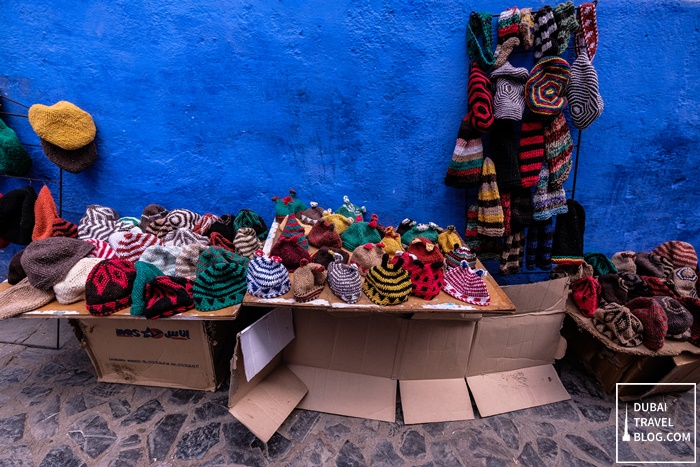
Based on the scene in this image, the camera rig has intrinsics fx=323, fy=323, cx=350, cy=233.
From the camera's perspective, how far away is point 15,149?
2.29 m

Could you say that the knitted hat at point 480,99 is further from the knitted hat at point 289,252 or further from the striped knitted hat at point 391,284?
the knitted hat at point 289,252

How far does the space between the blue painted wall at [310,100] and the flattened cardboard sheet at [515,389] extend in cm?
120

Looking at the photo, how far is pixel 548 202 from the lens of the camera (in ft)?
7.46

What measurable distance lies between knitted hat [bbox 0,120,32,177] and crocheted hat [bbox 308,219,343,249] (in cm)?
220

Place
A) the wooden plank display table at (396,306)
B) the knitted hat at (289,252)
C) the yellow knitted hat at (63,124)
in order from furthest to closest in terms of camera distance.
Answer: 1. the yellow knitted hat at (63,124)
2. the knitted hat at (289,252)
3. the wooden plank display table at (396,306)

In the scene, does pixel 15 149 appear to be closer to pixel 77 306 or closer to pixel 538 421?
pixel 77 306

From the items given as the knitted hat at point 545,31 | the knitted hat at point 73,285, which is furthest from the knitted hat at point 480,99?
the knitted hat at point 73,285

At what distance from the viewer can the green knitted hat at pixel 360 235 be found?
7.13ft

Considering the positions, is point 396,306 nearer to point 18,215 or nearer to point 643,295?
point 643,295

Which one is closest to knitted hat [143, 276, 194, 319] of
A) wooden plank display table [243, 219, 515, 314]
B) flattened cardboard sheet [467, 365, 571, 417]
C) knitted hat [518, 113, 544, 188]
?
wooden plank display table [243, 219, 515, 314]

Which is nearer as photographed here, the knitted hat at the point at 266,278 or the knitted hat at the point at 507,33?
the knitted hat at the point at 266,278

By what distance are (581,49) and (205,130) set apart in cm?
259

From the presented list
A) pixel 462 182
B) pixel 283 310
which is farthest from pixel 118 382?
pixel 462 182

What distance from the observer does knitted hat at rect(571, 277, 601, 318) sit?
7.11 ft
